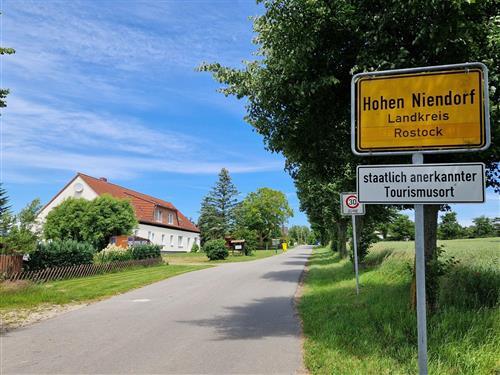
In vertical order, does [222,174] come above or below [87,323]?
above

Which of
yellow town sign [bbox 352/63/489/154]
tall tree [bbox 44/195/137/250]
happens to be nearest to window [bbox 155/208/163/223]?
tall tree [bbox 44/195/137/250]

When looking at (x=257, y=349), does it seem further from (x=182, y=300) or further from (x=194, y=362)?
(x=182, y=300)

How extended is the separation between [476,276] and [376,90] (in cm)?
534

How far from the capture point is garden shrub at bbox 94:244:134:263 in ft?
84.3

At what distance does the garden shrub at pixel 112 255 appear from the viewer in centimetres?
2570

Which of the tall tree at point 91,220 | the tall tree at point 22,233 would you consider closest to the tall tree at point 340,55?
the tall tree at point 22,233

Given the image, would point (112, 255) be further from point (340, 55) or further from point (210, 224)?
point (210, 224)

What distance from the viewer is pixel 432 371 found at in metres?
5.16

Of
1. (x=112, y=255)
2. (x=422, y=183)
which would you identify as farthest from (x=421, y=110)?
(x=112, y=255)

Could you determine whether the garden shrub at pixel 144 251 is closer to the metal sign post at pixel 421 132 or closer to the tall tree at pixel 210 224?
the metal sign post at pixel 421 132

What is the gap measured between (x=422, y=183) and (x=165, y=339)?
5.81 m

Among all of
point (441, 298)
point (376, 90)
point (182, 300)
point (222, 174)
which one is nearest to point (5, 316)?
point (182, 300)

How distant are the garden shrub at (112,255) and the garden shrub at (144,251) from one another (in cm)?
53

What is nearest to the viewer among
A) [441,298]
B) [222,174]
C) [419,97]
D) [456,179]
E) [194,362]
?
[456,179]
